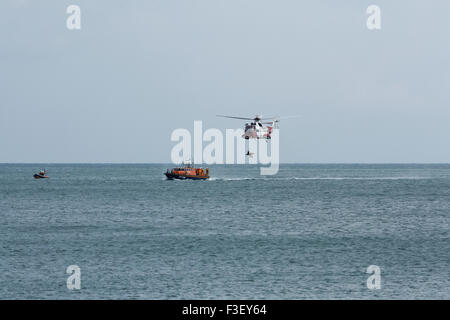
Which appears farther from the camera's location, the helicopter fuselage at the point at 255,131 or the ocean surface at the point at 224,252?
the helicopter fuselage at the point at 255,131

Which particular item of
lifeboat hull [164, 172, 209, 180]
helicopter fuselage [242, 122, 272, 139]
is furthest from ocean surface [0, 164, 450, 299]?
lifeboat hull [164, 172, 209, 180]

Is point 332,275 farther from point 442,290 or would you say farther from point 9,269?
point 9,269

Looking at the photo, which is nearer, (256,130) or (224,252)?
(224,252)

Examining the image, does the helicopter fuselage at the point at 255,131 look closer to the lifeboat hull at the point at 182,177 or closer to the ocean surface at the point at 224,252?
the ocean surface at the point at 224,252

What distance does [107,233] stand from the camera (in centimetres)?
6419

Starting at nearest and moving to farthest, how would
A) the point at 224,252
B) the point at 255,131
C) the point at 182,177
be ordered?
the point at 224,252 → the point at 255,131 → the point at 182,177

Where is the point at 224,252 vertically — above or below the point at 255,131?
below

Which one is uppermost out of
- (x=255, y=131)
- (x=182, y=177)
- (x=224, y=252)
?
(x=255, y=131)

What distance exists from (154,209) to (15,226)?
85.4 ft

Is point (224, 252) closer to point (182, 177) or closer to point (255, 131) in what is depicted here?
point (255, 131)

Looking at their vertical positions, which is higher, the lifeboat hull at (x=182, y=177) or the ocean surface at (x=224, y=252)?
the lifeboat hull at (x=182, y=177)

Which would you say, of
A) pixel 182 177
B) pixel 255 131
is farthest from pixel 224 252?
pixel 182 177

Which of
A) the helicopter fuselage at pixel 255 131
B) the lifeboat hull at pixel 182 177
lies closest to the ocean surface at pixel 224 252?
the helicopter fuselage at pixel 255 131
